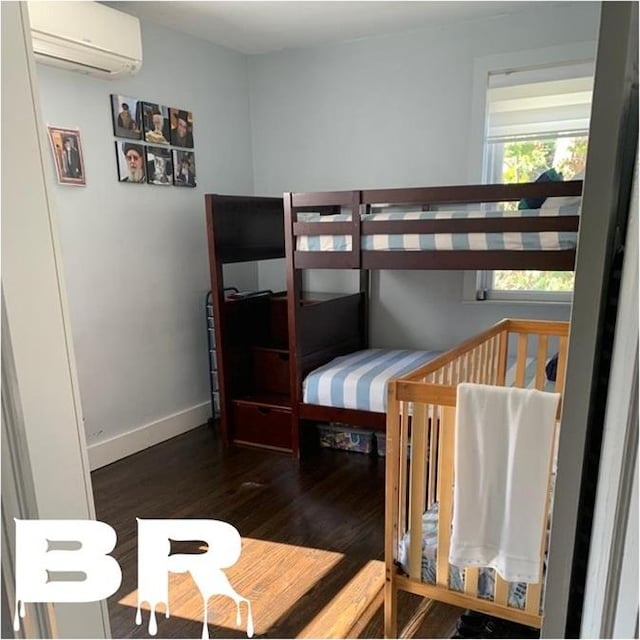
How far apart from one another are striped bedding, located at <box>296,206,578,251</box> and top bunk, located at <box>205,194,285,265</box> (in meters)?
0.47

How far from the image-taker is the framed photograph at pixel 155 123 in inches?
118

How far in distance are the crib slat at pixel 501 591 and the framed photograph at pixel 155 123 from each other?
2.77 m

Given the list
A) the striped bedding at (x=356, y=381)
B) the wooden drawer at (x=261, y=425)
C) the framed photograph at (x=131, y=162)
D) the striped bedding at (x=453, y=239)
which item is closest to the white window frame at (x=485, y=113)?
the striped bedding at (x=356, y=381)

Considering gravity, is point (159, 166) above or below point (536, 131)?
below

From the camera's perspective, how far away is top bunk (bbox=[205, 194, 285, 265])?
298 cm

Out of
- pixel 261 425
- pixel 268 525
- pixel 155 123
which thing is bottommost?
pixel 268 525

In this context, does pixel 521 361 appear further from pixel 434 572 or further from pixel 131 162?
pixel 131 162

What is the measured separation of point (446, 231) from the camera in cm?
252

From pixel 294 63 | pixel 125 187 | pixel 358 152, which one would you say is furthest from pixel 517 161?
pixel 125 187

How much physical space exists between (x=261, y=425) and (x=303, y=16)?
2.31 metres

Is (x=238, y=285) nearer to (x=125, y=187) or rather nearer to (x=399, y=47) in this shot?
(x=125, y=187)

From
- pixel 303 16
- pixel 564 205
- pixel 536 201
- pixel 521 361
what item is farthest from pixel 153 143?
pixel 521 361

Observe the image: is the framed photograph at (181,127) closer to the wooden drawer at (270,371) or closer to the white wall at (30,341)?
the wooden drawer at (270,371)

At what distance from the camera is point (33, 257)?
2.34 feet
